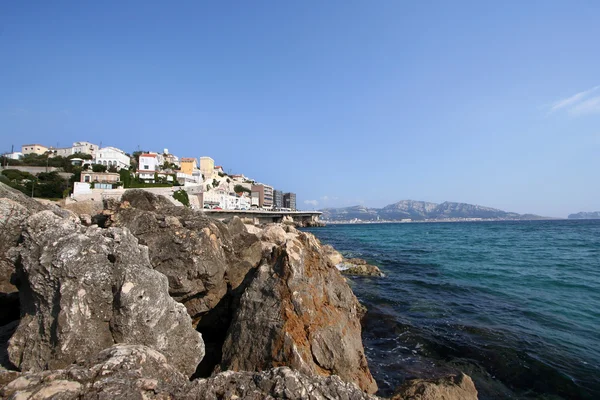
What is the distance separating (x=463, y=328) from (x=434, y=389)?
6.18 metres

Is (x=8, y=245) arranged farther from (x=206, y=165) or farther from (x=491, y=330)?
(x=206, y=165)

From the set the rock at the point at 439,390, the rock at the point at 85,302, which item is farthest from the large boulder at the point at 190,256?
the rock at the point at 439,390

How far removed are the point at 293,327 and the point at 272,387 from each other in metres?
2.55

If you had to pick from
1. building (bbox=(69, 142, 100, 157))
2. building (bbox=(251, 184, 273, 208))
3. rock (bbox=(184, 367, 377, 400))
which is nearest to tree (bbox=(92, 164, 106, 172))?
building (bbox=(69, 142, 100, 157))

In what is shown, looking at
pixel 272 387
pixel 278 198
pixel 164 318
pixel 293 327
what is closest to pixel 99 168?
pixel 164 318

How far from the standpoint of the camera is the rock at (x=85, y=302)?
400 centimetres

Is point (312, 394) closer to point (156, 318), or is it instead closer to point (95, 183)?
point (156, 318)

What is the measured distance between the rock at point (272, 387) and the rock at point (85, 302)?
1760 mm

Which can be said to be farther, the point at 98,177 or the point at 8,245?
the point at 98,177

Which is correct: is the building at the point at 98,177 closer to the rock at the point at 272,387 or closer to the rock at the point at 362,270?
the rock at the point at 362,270

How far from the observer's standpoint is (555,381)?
24.0 ft

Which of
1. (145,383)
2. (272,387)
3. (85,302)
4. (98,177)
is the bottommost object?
(272,387)

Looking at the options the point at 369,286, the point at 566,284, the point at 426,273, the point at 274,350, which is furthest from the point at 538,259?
the point at 274,350

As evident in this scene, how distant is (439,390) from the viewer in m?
5.22
